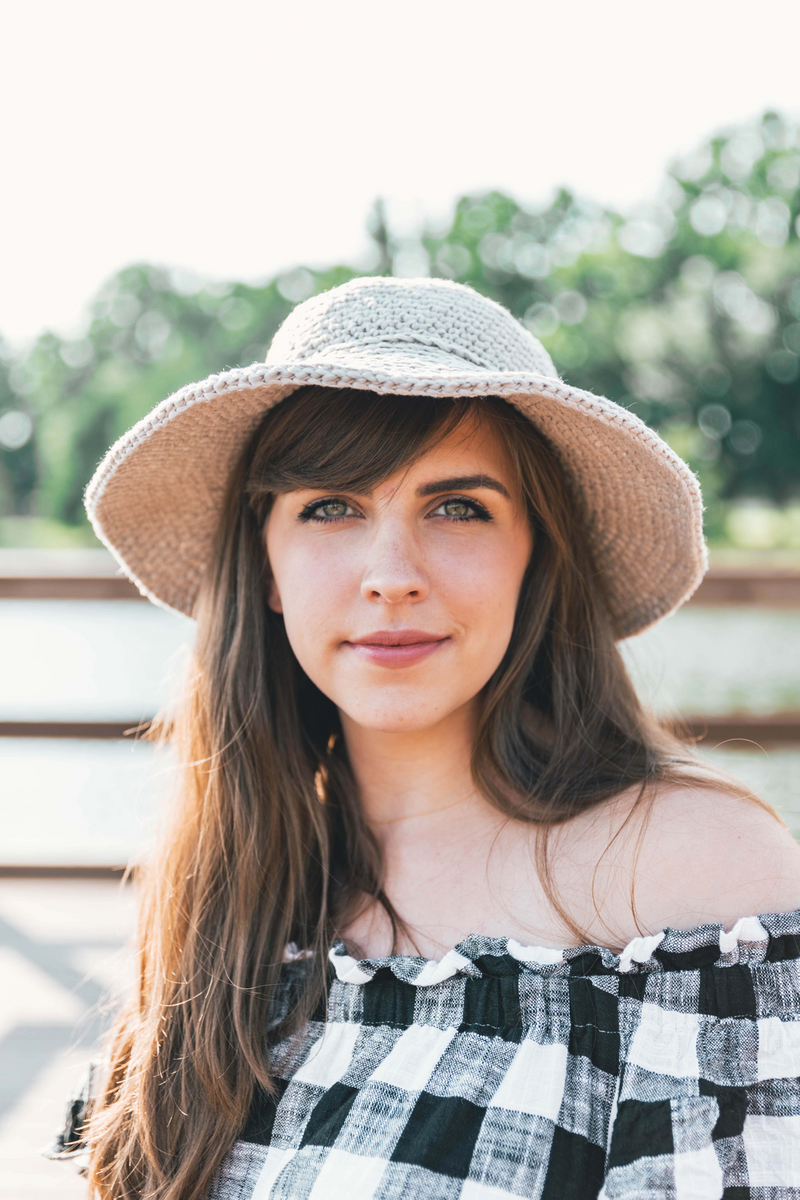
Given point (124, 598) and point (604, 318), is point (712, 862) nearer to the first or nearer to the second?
point (124, 598)

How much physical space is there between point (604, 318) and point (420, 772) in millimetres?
41042

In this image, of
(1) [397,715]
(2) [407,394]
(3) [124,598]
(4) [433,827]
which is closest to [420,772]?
(4) [433,827]

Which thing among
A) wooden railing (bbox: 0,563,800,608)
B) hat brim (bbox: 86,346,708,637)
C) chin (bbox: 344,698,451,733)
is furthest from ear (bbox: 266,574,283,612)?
wooden railing (bbox: 0,563,800,608)

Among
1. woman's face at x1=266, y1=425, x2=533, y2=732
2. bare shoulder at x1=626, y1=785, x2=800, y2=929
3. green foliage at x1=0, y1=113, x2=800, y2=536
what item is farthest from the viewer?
green foliage at x1=0, y1=113, x2=800, y2=536

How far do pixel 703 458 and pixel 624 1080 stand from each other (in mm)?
37615

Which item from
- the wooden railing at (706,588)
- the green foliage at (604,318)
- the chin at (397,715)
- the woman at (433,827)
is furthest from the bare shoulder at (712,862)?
the green foliage at (604,318)

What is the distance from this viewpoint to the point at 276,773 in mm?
1539

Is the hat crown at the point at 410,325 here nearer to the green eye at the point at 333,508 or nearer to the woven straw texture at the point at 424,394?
the woven straw texture at the point at 424,394

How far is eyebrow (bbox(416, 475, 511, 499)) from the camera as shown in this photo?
128 cm

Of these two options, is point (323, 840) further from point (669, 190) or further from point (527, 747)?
point (669, 190)

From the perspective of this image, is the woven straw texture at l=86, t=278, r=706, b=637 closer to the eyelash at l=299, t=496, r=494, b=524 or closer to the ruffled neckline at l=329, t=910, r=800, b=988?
the eyelash at l=299, t=496, r=494, b=524

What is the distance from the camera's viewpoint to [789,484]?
35688mm

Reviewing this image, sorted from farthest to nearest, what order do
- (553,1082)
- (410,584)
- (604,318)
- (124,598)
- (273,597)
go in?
(604,318)
(124,598)
(273,597)
(410,584)
(553,1082)

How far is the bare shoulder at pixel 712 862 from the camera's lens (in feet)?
3.71
